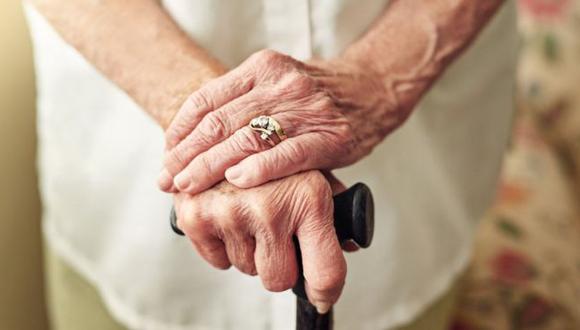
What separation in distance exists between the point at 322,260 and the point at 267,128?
0.28ft

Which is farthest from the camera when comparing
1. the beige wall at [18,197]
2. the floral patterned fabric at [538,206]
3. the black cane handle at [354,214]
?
the floral patterned fabric at [538,206]

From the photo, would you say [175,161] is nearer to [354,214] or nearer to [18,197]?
[354,214]

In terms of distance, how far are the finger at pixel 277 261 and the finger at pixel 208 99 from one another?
0.09 m

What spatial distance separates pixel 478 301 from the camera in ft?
4.07

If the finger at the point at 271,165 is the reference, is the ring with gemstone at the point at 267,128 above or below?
above

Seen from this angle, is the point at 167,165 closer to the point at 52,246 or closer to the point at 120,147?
the point at 120,147

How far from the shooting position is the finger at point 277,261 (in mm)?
471

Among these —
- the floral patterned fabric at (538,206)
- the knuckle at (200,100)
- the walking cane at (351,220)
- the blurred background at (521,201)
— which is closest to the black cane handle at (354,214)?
the walking cane at (351,220)

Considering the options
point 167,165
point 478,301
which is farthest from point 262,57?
point 478,301

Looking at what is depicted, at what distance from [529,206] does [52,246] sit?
82 cm

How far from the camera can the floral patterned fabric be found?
48.6 inches

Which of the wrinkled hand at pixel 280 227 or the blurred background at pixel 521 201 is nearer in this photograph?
the wrinkled hand at pixel 280 227

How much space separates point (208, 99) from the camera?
1.66ft

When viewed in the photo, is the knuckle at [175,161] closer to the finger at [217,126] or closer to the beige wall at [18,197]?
the finger at [217,126]
